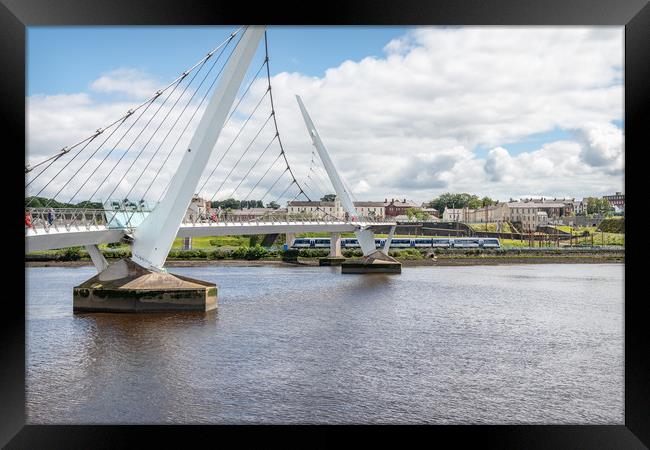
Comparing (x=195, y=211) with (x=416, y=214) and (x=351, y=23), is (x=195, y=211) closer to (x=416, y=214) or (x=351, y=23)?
(x=351, y=23)

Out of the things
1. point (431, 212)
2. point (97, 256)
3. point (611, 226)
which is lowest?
point (97, 256)

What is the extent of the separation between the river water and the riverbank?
26.3 meters

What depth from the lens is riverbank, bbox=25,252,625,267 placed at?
49156 millimetres

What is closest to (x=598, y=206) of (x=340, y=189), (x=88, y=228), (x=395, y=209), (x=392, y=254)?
(x=395, y=209)

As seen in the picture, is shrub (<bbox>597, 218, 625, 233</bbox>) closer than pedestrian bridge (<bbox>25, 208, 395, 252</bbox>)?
No

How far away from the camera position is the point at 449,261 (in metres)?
51.2

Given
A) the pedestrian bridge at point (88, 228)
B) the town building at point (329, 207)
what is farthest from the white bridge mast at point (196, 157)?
the town building at point (329, 207)

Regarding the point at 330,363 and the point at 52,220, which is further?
the point at 52,220

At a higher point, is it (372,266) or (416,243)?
(416,243)

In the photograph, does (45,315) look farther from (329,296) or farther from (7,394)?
(7,394)

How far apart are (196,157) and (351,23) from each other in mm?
13103

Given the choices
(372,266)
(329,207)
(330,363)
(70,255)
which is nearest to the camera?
(330,363)

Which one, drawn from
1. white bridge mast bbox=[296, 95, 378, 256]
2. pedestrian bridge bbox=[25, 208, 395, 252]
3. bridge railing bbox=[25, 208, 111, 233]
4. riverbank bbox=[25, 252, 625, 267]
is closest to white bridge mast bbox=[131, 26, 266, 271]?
pedestrian bridge bbox=[25, 208, 395, 252]

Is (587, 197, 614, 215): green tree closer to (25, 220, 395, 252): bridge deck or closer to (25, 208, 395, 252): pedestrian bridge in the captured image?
(25, 220, 395, 252): bridge deck
